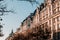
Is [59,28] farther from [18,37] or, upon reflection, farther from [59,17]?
[18,37]

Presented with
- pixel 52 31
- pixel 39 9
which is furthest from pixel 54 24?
pixel 39 9

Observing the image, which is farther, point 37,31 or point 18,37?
point 18,37

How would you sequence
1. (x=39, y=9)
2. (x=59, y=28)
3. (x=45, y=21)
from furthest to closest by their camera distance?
(x=39, y=9), (x=45, y=21), (x=59, y=28)

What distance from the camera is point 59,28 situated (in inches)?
3093

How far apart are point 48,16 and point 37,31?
1422 centimetres

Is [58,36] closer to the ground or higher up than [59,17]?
closer to the ground

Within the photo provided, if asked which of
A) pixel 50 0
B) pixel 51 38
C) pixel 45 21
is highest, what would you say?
pixel 50 0

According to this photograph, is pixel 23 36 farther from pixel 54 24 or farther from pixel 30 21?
pixel 30 21

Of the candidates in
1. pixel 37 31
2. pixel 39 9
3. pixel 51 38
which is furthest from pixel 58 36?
pixel 39 9

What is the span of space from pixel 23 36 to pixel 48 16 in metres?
12.3

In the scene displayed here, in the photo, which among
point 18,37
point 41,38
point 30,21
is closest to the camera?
point 41,38

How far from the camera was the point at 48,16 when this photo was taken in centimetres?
8788

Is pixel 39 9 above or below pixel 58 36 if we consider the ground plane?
above

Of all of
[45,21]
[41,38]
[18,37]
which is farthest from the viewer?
[45,21]
